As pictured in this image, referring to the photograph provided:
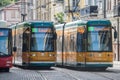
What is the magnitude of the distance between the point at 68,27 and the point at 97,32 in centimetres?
469

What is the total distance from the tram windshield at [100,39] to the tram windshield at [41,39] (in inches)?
118

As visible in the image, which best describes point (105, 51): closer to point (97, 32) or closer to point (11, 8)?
point (97, 32)

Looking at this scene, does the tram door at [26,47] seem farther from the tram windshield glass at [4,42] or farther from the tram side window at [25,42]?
the tram windshield glass at [4,42]

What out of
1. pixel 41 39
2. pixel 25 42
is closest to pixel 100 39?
pixel 41 39

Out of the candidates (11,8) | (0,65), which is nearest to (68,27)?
(0,65)

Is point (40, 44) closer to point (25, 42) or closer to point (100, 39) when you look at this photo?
point (25, 42)

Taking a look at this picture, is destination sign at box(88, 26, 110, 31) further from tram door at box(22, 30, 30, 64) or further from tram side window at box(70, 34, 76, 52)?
tram door at box(22, 30, 30, 64)

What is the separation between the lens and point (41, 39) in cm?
4238

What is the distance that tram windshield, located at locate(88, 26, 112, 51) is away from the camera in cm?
4072

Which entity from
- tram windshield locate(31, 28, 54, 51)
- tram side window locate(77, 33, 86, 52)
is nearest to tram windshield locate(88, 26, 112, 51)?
tram side window locate(77, 33, 86, 52)

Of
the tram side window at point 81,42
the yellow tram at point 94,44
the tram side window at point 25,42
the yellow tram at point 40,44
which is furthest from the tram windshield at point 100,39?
the tram side window at point 25,42

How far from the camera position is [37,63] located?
42500mm

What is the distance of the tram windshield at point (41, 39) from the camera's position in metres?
42.4

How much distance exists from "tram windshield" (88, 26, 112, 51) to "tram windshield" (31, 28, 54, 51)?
3009mm
